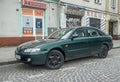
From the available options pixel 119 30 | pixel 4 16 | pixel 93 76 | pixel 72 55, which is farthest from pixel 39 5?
pixel 119 30

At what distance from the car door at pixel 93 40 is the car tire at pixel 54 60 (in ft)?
6.37

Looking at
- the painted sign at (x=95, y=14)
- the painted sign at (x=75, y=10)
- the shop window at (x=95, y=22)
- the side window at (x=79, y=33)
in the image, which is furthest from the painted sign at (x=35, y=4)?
the shop window at (x=95, y=22)

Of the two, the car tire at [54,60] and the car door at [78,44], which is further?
the car door at [78,44]

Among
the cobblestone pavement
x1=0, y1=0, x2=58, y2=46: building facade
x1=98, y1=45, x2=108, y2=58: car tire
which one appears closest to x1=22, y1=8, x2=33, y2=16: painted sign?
x1=0, y1=0, x2=58, y2=46: building facade

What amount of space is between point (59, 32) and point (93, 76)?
2949 mm

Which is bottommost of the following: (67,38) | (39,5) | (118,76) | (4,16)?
(118,76)

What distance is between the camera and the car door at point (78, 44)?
7870 mm

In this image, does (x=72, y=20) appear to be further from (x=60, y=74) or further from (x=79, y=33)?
(x=60, y=74)

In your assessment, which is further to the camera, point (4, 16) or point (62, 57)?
point (4, 16)

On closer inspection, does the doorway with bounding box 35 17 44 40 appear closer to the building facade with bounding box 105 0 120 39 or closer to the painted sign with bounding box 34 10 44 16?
the painted sign with bounding box 34 10 44 16

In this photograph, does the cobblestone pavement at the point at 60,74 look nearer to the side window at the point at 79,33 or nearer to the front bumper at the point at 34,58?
the front bumper at the point at 34,58

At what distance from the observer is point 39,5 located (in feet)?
49.6

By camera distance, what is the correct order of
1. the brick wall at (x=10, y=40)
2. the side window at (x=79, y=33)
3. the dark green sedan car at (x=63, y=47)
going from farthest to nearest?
the brick wall at (x=10, y=40) → the side window at (x=79, y=33) → the dark green sedan car at (x=63, y=47)

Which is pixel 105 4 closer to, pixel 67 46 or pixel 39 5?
pixel 39 5
